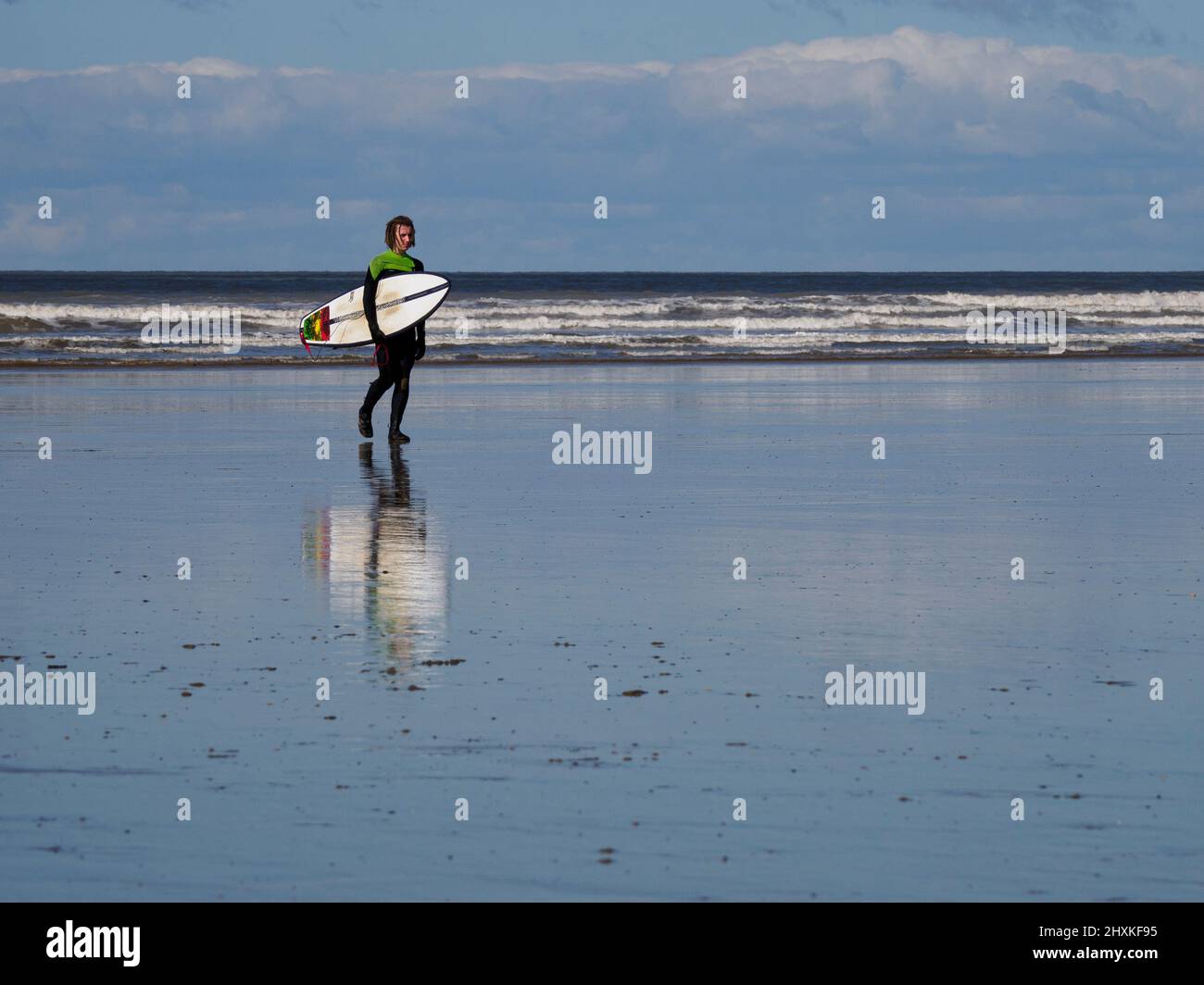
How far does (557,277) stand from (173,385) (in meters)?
83.6

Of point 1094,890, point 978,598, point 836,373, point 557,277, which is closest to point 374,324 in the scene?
point 978,598

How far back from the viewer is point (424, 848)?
562 centimetres

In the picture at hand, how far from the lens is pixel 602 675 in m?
8.04

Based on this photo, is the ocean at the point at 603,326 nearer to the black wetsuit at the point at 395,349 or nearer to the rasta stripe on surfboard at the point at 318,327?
the rasta stripe on surfboard at the point at 318,327

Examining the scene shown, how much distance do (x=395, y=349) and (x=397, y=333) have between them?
0.66ft

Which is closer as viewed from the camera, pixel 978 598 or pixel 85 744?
pixel 85 744

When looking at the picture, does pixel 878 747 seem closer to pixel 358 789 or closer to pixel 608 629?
pixel 358 789
